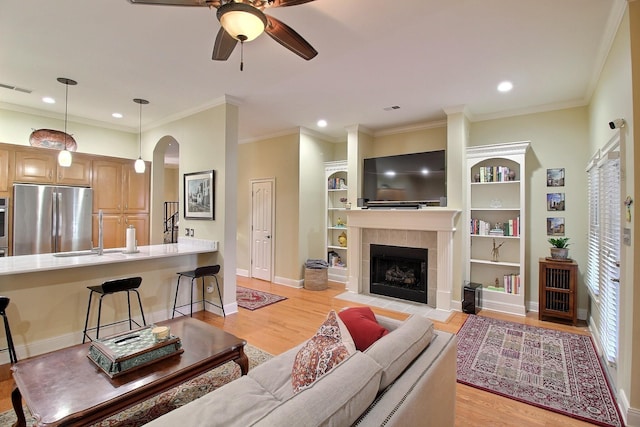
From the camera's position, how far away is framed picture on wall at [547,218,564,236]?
4266 mm

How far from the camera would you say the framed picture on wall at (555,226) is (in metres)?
4.27

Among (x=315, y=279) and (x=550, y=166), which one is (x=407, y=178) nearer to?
(x=550, y=166)

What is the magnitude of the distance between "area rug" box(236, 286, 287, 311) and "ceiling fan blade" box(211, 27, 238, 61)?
3340 mm

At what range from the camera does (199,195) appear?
14.8 feet

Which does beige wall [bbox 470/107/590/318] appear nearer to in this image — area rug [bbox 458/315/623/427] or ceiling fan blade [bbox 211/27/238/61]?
area rug [bbox 458/315/623/427]

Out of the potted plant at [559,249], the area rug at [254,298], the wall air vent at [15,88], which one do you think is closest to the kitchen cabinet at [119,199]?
the wall air vent at [15,88]

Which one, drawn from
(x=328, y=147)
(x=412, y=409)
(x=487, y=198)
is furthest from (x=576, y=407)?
(x=328, y=147)

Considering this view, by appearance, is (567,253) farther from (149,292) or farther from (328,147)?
(149,292)

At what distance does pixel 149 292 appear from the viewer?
3.92m

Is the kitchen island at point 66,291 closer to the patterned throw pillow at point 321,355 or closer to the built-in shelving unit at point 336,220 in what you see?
the patterned throw pillow at point 321,355

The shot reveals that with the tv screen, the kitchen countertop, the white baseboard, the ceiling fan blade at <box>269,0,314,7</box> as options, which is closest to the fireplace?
the tv screen

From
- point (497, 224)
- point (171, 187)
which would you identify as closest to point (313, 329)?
point (497, 224)

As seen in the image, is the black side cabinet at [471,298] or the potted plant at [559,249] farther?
the black side cabinet at [471,298]

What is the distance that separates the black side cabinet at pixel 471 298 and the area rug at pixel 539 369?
0.46m
